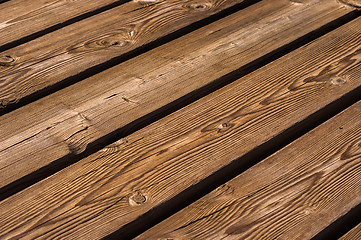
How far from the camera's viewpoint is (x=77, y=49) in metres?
1.81

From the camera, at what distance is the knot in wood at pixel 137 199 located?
132 centimetres

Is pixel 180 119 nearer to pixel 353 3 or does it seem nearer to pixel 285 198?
pixel 285 198

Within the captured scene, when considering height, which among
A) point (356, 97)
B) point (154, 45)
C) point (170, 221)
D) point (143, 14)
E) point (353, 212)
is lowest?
point (353, 212)

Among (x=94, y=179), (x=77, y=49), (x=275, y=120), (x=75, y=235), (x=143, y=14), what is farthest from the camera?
(x=143, y=14)

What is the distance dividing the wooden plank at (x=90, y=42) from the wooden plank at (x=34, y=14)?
0.14 ft

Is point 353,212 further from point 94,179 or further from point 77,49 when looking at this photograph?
point 77,49

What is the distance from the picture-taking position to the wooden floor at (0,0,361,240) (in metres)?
1.31

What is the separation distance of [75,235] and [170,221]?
8.6 inches

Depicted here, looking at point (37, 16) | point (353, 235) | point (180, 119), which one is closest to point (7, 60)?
point (37, 16)

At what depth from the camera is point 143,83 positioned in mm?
1676

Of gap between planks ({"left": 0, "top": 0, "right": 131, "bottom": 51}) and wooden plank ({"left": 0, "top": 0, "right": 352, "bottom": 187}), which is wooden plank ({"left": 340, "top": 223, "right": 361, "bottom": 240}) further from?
gap between planks ({"left": 0, "top": 0, "right": 131, "bottom": 51})

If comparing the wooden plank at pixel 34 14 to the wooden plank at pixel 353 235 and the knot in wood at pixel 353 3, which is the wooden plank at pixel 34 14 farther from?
the wooden plank at pixel 353 235

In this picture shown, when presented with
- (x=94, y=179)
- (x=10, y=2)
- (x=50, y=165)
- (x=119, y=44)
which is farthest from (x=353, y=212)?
(x=10, y=2)

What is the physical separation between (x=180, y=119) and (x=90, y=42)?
491 millimetres
